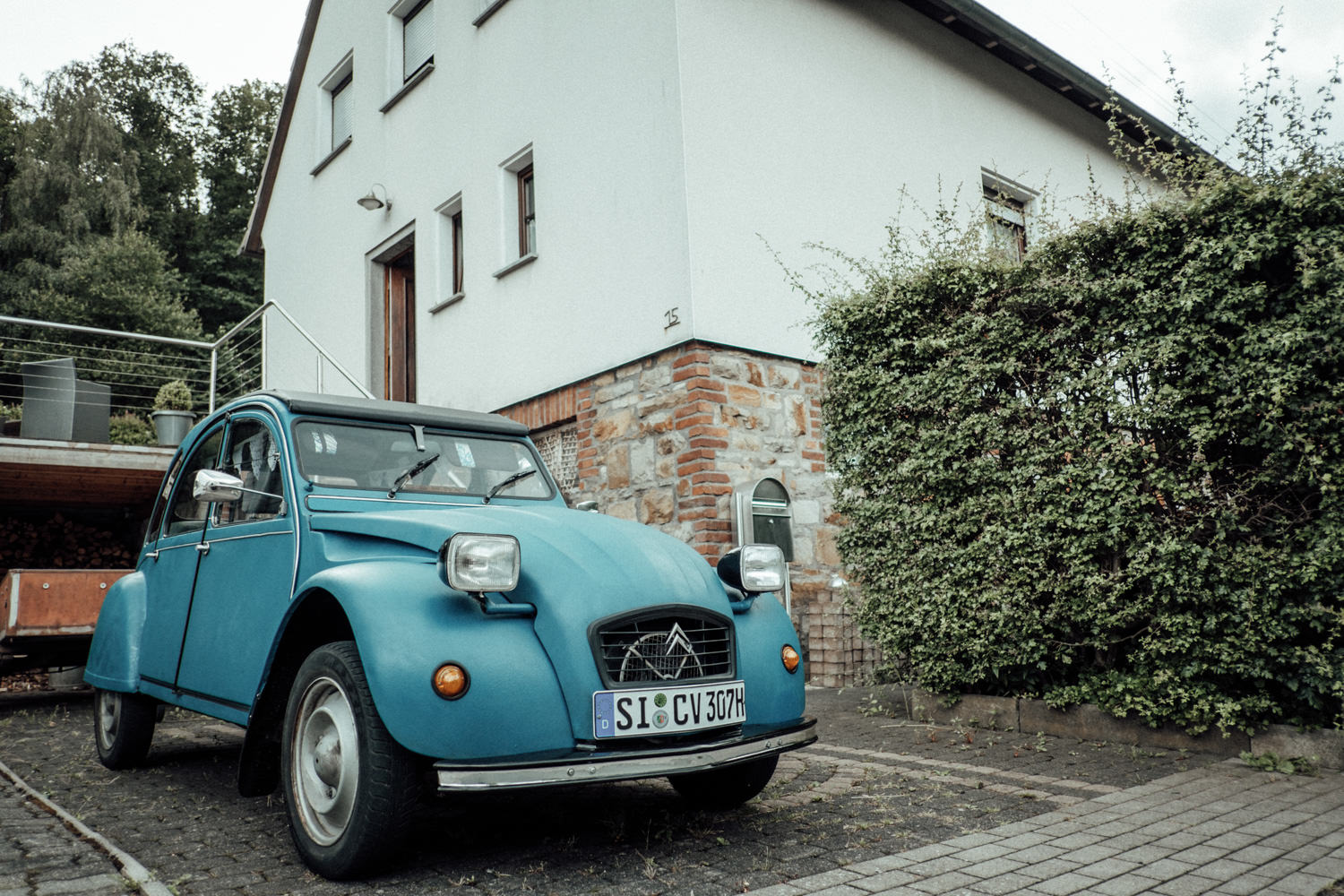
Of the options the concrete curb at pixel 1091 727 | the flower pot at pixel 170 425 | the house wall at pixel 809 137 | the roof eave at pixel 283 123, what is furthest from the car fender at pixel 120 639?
the roof eave at pixel 283 123

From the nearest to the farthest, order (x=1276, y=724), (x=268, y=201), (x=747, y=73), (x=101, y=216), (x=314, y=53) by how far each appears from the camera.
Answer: (x=1276, y=724), (x=747, y=73), (x=314, y=53), (x=268, y=201), (x=101, y=216)

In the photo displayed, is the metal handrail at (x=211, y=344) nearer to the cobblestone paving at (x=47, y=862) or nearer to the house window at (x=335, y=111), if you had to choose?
the house window at (x=335, y=111)

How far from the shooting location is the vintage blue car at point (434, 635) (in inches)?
120

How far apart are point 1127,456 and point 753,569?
2.41 meters

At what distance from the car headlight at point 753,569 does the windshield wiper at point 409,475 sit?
1.47 m

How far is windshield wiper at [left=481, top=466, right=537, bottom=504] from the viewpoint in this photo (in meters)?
4.65

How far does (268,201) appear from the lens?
16969mm

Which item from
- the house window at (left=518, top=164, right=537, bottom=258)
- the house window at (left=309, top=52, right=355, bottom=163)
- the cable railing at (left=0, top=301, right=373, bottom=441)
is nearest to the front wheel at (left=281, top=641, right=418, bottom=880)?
the cable railing at (left=0, top=301, right=373, bottom=441)

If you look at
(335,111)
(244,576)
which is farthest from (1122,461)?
(335,111)

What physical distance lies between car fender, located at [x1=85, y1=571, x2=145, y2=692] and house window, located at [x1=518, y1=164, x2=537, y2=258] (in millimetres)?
6320

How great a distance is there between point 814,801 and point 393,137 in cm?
1144

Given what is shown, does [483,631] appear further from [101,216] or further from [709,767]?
[101,216]

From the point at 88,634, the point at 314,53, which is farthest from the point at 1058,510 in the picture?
the point at 314,53

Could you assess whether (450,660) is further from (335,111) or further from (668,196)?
(335,111)
